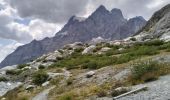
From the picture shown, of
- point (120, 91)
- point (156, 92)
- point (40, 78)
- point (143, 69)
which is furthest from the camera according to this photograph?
point (40, 78)

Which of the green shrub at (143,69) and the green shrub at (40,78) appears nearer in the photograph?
the green shrub at (143,69)

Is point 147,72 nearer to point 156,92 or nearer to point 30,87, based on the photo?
point 156,92

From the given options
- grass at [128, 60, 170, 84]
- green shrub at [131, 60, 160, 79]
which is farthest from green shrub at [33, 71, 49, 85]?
green shrub at [131, 60, 160, 79]

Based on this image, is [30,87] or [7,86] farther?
[7,86]

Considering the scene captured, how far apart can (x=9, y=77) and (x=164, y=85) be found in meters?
32.8

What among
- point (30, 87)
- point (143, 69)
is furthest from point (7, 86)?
point (143, 69)

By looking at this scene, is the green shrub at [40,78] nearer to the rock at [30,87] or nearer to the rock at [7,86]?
the rock at [30,87]

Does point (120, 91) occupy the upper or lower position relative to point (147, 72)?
lower

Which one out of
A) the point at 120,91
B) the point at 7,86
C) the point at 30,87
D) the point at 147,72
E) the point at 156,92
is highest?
the point at 7,86

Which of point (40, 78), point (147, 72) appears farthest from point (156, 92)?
point (40, 78)

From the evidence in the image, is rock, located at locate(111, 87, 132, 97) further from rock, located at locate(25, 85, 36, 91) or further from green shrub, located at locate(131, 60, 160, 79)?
rock, located at locate(25, 85, 36, 91)

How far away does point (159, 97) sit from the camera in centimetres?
2217

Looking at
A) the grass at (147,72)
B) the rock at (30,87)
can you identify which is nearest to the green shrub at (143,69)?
the grass at (147,72)

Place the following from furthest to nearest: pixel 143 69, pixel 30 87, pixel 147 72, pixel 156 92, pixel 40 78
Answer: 1. pixel 40 78
2. pixel 30 87
3. pixel 143 69
4. pixel 147 72
5. pixel 156 92
